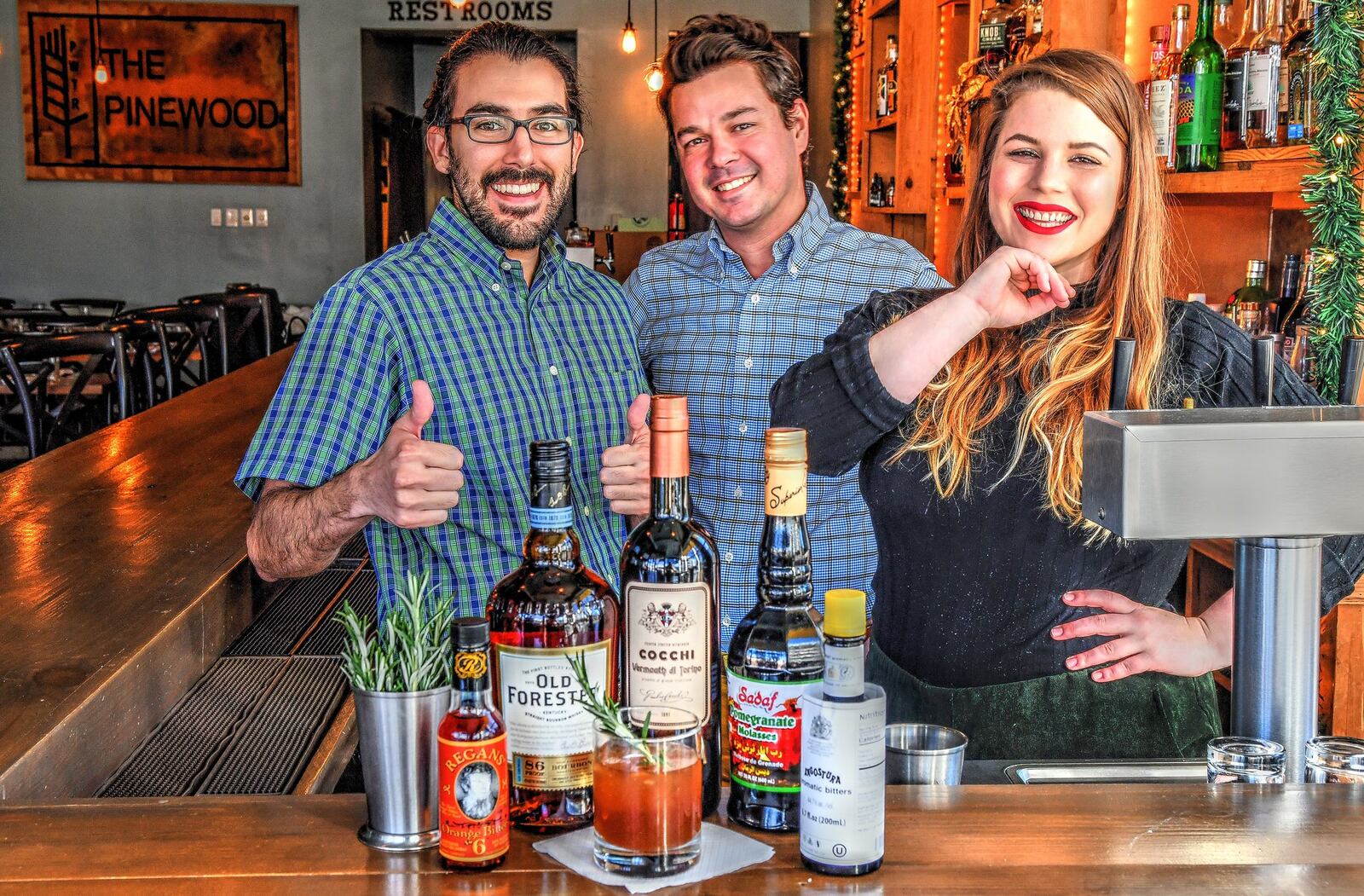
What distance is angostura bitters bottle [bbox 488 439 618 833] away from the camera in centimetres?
99

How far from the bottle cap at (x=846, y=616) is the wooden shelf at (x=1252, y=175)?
172 cm

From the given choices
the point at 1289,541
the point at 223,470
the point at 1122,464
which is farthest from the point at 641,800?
the point at 223,470

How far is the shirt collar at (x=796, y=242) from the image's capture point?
2070 millimetres

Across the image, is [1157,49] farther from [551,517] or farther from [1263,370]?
[551,517]

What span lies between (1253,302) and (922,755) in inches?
72.1

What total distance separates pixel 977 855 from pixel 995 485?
681 mm

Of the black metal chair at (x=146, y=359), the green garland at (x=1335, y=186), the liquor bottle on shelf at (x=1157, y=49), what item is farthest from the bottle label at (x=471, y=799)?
the black metal chair at (x=146, y=359)

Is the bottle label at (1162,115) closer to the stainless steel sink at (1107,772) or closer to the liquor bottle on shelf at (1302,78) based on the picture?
the liquor bottle on shelf at (1302,78)

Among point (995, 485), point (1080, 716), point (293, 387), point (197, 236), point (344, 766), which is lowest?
point (344, 766)

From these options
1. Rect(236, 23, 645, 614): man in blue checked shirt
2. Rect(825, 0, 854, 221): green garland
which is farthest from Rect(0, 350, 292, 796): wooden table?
Rect(825, 0, 854, 221): green garland

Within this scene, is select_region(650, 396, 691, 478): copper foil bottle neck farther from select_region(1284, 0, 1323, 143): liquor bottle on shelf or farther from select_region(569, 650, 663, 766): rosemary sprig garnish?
select_region(1284, 0, 1323, 143): liquor bottle on shelf

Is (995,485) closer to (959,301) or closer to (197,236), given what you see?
(959,301)

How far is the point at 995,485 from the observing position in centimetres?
159

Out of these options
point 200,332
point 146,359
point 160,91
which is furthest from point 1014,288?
point 160,91
